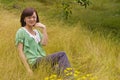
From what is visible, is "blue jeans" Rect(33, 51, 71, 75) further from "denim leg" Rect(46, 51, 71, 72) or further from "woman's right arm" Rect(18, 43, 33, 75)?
"woman's right arm" Rect(18, 43, 33, 75)

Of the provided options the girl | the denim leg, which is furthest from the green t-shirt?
the denim leg

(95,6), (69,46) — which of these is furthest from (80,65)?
(95,6)

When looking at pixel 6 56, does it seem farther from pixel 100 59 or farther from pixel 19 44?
pixel 100 59

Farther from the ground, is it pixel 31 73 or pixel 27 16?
pixel 27 16

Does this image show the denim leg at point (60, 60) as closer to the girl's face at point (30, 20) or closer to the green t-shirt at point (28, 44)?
the green t-shirt at point (28, 44)

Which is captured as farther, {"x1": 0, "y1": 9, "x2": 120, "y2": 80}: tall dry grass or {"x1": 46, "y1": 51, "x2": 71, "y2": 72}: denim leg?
{"x1": 0, "y1": 9, "x2": 120, "y2": 80}: tall dry grass

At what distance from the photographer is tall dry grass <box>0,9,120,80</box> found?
16.6 ft

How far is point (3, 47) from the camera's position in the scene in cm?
602

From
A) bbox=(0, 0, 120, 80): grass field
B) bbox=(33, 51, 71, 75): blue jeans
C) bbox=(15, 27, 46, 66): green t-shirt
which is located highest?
bbox=(15, 27, 46, 66): green t-shirt

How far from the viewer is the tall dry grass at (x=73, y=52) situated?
505cm

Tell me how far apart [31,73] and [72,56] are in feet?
5.33

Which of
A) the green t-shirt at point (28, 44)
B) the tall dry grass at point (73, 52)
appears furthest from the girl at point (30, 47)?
the tall dry grass at point (73, 52)

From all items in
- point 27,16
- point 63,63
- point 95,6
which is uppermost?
point 27,16

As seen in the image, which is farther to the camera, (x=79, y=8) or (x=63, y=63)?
(x=79, y=8)
